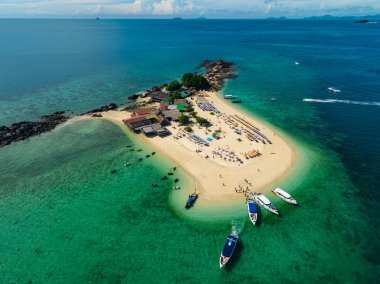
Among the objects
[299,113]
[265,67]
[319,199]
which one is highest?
[319,199]

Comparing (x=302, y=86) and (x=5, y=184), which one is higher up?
(x=5, y=184)

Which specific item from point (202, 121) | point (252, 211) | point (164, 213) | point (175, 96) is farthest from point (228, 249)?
point (175, 96)

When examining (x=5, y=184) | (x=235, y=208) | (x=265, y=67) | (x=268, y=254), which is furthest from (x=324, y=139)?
(x=265, y=67)

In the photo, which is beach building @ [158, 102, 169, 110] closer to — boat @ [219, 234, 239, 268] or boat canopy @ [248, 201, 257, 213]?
boat canopy @ [248, 201, 257, 213]

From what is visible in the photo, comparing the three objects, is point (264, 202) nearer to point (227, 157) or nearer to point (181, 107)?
point (227, 157)

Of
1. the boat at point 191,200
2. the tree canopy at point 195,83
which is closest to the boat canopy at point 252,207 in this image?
the boat at point 191,200

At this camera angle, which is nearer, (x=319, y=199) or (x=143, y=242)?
(x=143, y=242)

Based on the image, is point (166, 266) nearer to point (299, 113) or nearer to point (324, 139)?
point (324, 139)

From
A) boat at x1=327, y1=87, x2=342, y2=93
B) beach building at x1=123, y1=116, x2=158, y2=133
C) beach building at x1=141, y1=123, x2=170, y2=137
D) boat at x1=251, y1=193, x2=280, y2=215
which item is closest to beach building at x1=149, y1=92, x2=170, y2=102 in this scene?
beach building at x1=123, y1=116, x2=158, y2=133
